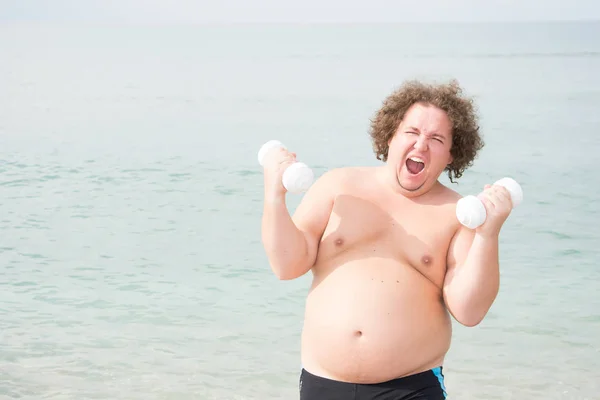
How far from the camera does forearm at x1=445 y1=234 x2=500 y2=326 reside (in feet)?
8.93

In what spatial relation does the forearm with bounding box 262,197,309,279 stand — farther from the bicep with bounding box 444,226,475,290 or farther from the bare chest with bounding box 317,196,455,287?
the bicep with bounding box 444,226,475,290

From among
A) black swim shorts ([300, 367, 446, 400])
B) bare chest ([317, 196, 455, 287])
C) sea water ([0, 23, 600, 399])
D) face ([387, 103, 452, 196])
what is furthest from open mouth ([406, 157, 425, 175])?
black swim shorts ([300, 367, 446, 400])

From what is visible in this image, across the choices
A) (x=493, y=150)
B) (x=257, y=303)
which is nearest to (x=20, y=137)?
(x=493, y=150)

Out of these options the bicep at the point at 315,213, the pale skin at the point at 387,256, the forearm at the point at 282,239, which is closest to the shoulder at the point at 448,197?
the pale skin at the point at 387,256

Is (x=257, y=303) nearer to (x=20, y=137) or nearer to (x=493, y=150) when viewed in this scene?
(x=493, y=150)

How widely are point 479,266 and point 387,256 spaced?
1.00 feet

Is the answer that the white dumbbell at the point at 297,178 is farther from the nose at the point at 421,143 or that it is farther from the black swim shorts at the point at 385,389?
the black swim shorts at the point at 385,389

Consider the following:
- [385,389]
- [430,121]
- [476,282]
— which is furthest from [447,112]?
[385,389]

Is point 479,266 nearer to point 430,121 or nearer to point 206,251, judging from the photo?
point 430,121

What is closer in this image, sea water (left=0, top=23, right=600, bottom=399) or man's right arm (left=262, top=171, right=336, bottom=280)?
man's right arm (left=262, top=171, right=336, bottom=280)

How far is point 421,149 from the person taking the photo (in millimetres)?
2873

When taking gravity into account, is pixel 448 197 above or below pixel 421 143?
below

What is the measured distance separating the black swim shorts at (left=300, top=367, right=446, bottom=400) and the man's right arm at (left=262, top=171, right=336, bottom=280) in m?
0.34

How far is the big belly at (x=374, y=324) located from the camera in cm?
280
